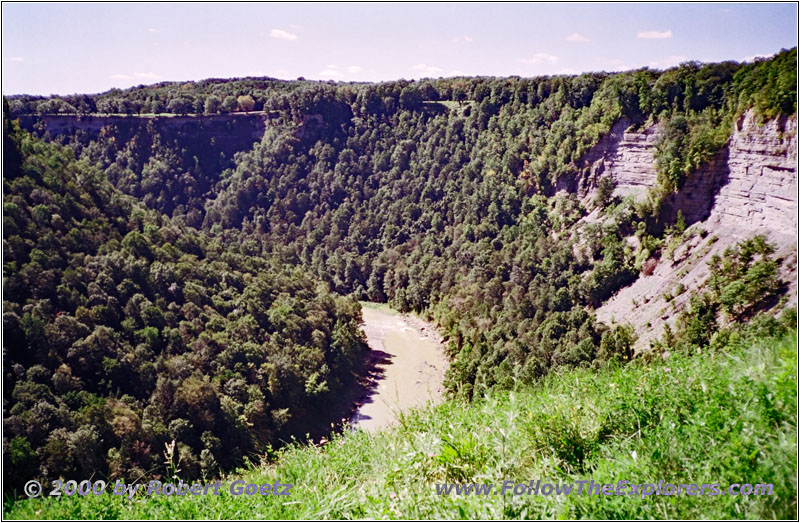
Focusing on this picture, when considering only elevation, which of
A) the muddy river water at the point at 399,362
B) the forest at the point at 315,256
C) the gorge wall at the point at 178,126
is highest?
the gorge wall at the point at 178,126

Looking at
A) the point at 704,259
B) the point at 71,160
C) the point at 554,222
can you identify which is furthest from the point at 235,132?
the point at 704,259

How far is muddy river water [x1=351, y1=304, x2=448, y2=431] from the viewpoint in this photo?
3284 centimetres

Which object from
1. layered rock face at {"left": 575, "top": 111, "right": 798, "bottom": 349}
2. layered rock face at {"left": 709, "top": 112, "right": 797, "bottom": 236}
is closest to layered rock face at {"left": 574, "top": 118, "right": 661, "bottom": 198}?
layered rock face at {"left": 575, "top": 111, "right": 798, "bottom": 349}

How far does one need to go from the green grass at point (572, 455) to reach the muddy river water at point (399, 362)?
70.3 ft

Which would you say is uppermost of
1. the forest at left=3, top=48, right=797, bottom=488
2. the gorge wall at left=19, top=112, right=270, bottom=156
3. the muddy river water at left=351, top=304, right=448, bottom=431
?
the gorge wall at left=19, top=112, right=270, bottom=156

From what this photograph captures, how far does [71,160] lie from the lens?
35.4 meters

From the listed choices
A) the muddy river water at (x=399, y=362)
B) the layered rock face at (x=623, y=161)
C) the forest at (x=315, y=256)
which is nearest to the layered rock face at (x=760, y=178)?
the forest at (x=315, y=256)

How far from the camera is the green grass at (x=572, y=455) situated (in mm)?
5492

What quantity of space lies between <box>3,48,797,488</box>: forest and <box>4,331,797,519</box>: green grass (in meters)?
2.44

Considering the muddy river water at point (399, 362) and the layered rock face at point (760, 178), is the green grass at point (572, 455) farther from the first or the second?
the layered rock face at point (760, 178)

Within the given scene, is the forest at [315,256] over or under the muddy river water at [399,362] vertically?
over

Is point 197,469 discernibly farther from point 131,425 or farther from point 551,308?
point 551,308

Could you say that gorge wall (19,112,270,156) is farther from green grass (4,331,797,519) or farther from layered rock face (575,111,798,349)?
green grass (4,331,797,519)

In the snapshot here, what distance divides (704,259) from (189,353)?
2935 cm
